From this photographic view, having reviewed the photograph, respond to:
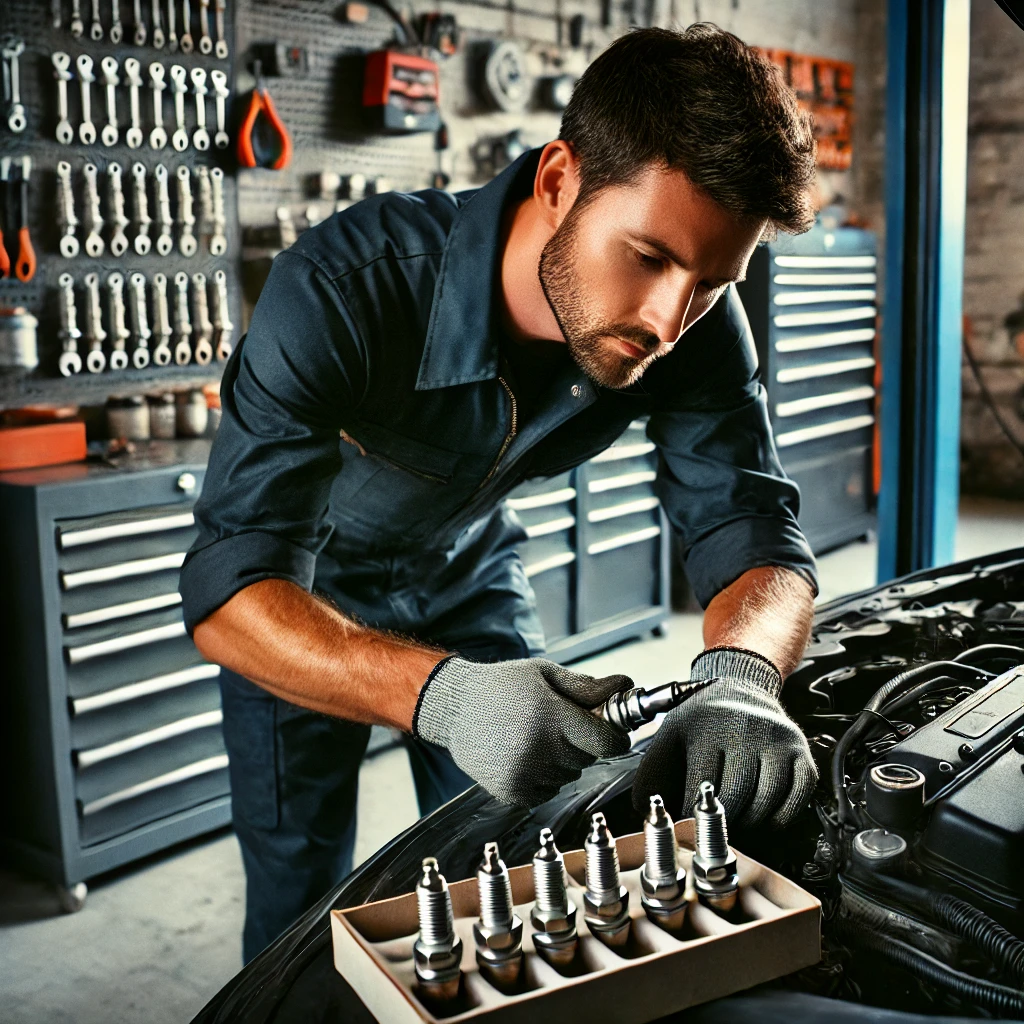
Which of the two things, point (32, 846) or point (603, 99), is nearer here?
point (603, 99)

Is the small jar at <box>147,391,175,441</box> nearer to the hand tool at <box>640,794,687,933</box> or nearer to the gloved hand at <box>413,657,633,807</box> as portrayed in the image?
the gloved hand at <box>413,657,633,807</box>

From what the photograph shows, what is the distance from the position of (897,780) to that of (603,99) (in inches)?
31.4

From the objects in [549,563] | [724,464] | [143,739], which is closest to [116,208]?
[143,739]

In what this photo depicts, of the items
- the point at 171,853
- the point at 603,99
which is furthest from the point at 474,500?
the point at 171,853

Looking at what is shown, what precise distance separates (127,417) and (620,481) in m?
1.54

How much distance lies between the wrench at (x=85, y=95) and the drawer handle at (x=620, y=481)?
5.54 feet

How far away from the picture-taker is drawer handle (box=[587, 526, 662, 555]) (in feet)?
11.4

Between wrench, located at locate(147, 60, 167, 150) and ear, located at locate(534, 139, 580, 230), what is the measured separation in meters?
1.85

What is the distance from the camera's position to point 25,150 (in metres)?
2.62

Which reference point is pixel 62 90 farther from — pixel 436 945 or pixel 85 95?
pixel 436 945

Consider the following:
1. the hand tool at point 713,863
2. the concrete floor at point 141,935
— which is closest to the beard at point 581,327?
the hand tool at point 713,863

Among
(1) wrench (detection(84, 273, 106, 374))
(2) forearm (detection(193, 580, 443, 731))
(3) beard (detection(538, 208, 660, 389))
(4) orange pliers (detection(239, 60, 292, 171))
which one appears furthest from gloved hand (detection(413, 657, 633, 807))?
(4) orange pliers (detection(239, 60, 292, 171))

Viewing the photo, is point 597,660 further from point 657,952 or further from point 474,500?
point 657,952

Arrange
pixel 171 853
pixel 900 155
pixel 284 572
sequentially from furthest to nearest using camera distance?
1. pixel 900 155
2. pixel 171 853
3. pixel 284 572
